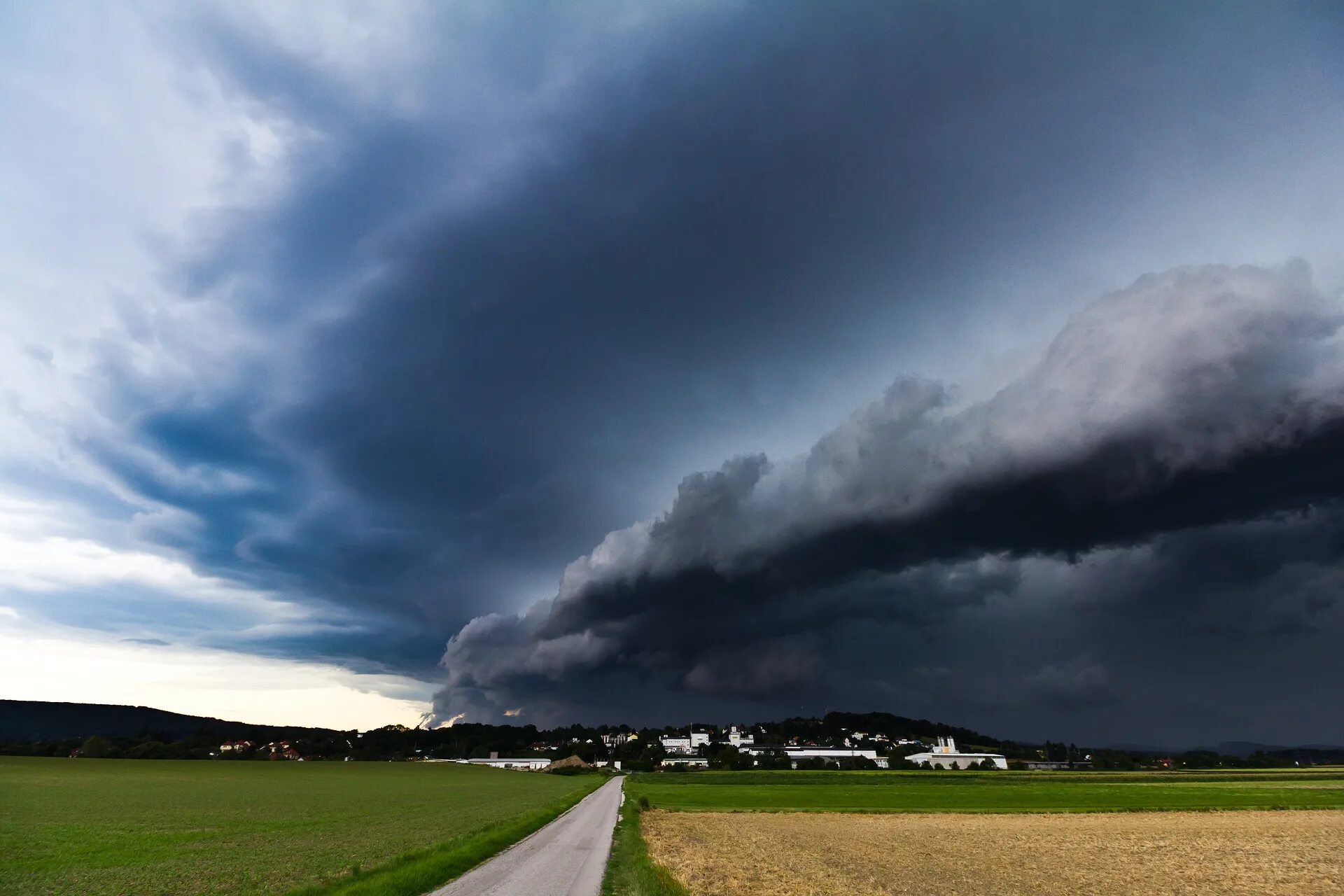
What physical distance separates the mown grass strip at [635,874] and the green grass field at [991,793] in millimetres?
34849

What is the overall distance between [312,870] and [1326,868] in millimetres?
41875

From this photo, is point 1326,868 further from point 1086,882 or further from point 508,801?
point 508,801

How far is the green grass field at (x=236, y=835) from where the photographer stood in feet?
81.0

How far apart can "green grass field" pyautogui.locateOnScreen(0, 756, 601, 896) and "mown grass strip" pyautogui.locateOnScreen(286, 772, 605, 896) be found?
0.11 m

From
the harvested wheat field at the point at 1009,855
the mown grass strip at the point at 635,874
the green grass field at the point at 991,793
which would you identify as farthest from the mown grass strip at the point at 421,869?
the green grass field at the point at 991,793

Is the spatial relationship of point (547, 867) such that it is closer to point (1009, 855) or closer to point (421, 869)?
point (421, 869)

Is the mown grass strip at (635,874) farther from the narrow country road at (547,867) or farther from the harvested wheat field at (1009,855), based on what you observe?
the harvested wheat field at (1009,855)

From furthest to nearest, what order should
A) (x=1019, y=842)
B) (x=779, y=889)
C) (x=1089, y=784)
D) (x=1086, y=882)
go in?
(x=1089, y=784)
(x=1019, y=842)
(x=1086, y=882)
(x=779, y=889)

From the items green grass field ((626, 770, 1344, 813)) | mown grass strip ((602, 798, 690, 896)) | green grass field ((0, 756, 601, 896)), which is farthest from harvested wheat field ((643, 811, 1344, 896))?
green grass field ((626, 770, 1344, 813))

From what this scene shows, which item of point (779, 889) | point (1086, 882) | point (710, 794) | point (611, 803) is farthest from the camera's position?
point (710, 794)

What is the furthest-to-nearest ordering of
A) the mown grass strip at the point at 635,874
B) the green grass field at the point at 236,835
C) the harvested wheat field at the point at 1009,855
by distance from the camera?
the harvested wheat field at the point at 1009,855 → the green grass field at the point at 236,835 → the mown grass strip at the point at 635,874

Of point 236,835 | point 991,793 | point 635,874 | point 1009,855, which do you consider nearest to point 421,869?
point 635,874

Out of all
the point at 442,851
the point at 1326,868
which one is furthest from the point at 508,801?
the point at 1326,868

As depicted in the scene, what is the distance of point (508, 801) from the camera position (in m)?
76.9
